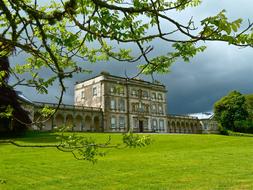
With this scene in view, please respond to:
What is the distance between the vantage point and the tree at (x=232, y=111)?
203 ft

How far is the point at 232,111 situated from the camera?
62.8 metres

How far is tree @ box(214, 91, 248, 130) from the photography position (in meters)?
61.9

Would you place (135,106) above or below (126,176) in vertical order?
above

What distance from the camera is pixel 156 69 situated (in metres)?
3.19

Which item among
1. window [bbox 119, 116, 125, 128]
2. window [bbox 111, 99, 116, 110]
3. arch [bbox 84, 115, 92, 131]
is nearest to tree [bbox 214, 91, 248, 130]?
window [bbox 119, 116, 125, 128]

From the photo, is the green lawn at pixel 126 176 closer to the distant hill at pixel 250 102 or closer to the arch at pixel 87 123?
the arch at pixel 87 123

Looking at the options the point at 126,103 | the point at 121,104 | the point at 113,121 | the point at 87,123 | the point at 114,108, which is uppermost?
the point at 126,103

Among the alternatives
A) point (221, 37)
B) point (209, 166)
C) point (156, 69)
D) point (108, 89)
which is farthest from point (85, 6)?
point (108, 89)

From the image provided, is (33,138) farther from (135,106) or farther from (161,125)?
(161,125)

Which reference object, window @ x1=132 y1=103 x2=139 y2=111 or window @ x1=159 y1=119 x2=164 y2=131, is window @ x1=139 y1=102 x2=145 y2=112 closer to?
window @ x1=132 y1=103 x2=139 y2=111

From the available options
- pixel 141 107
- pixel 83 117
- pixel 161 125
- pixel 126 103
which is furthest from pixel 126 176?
pixel 161 125

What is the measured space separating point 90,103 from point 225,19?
55.3 metres

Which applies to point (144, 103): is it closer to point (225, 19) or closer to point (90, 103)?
point (90, 103)

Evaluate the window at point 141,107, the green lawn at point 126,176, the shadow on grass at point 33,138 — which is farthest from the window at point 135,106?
the green lawn at point 126,176
